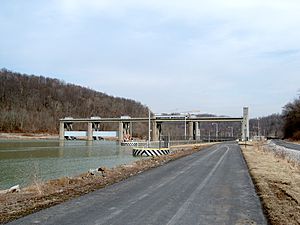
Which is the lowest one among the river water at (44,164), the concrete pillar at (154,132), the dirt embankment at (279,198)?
the river water at (44,164)

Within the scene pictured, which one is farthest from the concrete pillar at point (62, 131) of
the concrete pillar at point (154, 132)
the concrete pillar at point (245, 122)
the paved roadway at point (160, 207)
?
the paved roadway at point (160, 207)

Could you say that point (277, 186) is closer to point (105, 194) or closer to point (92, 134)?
point (105, 194)

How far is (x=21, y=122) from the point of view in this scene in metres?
177

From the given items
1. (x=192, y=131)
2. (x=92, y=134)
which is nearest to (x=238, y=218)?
(x=192, y=131)

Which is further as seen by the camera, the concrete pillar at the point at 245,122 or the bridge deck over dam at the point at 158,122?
the bridge deck over dam at the point at 158,122

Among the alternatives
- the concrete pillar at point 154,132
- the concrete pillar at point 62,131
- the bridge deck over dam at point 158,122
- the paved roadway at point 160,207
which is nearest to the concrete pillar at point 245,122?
the bridge deck over dam at point 158,122

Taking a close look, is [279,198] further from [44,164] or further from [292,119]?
[292,119]

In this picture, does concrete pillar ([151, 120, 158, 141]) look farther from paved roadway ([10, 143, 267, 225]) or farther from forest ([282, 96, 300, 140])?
paved roadway ([10, 143, 267, 225])

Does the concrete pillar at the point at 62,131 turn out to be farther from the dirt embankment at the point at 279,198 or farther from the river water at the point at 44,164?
the dirt embankment at the point at 279,198

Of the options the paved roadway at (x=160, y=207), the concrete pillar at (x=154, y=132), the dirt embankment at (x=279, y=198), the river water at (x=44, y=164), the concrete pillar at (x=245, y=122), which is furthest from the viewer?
the concrete pillar at (x=154, y=132)

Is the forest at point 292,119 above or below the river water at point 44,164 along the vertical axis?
above

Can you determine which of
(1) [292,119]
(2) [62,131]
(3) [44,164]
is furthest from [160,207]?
(2) [62,131]

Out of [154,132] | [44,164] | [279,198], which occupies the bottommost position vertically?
[44,164]

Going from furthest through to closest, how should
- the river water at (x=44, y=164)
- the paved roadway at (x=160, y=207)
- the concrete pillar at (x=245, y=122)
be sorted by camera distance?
the concrete pillar at (x=245, y=122)
the river water at (x=44, y=164)
the paved roadway at (x=160, y=207)
